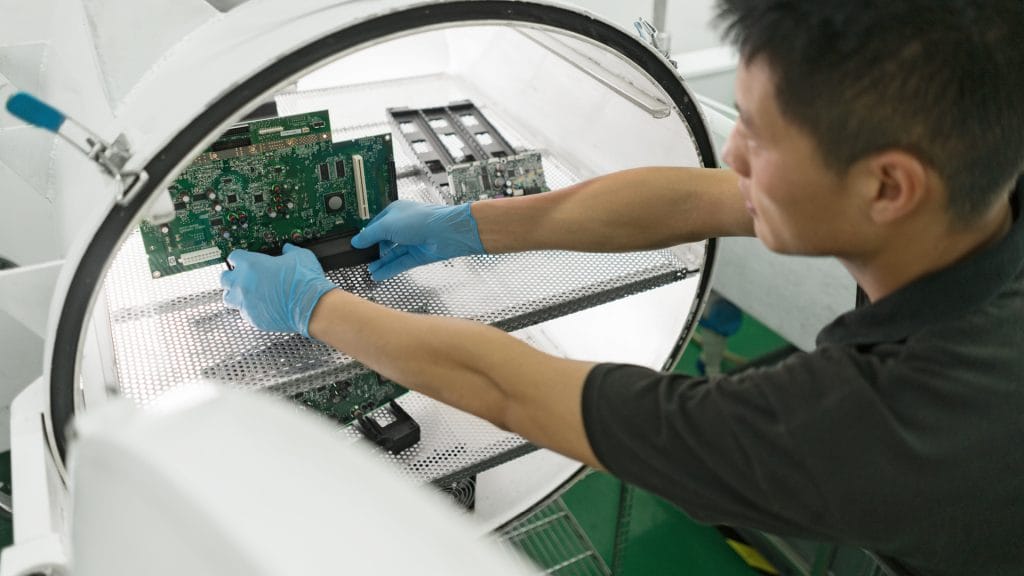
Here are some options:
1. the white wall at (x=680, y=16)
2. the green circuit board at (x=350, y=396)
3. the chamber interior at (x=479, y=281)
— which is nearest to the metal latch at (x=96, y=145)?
the chamber interior at (x=479, y=281)

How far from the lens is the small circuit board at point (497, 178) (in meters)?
1.83

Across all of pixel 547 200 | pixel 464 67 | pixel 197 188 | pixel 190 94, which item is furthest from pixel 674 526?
pixel 190 94

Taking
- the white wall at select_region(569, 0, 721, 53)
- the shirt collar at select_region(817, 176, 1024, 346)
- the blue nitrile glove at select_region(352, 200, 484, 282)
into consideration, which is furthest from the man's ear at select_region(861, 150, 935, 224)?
the white wall at select_region(569, 0, 721, 53)

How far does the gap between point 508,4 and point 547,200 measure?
1.97 ft

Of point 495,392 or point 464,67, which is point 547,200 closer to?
point 495,392

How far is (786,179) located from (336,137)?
1.37m

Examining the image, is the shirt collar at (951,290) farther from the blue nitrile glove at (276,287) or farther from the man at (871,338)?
the blue nitrile glove at (276,287)

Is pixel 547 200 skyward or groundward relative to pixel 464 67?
groundward

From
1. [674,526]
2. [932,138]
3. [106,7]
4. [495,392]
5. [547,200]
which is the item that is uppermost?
[106,7]

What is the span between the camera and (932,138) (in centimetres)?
92

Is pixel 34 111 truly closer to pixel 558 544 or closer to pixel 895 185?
pixel 895 185

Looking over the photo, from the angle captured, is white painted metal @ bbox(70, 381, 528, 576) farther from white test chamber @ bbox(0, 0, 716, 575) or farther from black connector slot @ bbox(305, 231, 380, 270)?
black connector slot @ bbox(305, 231, 380, 270)

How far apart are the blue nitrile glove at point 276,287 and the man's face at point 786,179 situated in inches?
30.8

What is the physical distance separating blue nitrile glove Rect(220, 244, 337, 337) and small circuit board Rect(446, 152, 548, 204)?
0.46m
